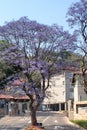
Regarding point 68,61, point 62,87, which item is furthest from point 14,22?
point 62,87

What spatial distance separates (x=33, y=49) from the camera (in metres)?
40.0

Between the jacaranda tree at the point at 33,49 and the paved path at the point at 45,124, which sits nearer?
the jacaranda tree at the point at 33,49

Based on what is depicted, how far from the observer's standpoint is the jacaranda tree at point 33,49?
3903 centimetres

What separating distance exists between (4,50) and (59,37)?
5364mm

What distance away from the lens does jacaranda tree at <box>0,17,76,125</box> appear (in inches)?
1537

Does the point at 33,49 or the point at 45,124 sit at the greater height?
the point at 33,49

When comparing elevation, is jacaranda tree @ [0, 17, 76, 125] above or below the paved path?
above

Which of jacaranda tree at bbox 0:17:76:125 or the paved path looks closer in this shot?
jacaranda tree at bbox 0:17:76:125

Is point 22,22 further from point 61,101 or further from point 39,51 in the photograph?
point 61,101

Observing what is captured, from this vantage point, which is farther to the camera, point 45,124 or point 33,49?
point 45,124

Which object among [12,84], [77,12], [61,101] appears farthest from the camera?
[61,101]

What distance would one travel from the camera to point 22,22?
39219 millimetres

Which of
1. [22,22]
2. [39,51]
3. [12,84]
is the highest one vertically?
[22,22]

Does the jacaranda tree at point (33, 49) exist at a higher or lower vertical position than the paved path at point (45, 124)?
higher
